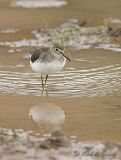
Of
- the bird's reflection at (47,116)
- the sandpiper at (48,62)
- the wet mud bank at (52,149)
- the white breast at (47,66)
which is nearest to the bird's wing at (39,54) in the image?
the sandpiper at (48,62)

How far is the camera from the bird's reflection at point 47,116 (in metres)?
6.62

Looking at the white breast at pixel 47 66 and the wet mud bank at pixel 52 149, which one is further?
the white breast at pixel 47 66

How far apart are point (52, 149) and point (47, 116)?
6.15 ft

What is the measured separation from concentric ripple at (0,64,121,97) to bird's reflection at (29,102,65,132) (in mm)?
757

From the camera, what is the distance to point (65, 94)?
8.31 metres

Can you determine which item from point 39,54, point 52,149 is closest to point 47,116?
point 52,149

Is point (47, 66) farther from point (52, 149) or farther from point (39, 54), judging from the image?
point (52, 149)

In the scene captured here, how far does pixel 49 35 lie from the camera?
1339 cm

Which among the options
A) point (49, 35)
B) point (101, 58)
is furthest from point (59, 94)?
point (49, 35)

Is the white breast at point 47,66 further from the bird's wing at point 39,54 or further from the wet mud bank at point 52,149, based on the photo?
the wet mud bank at point 52,149

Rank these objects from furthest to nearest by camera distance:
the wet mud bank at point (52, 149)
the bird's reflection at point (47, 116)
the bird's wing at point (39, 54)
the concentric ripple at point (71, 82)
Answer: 1. the bird's wing at point (39, 54)
2. the concentric ripple at point (71, 82)
3. the bird's reflection at point (47, 116)
4. the wet mud bank at point (52, 149)

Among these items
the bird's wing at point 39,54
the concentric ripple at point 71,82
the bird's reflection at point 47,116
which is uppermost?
the bird's wing at point 39,54

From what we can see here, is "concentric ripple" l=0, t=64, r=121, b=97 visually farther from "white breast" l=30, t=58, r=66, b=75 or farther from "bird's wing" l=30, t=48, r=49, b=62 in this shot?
"bird's wing" l=30, t=48, r=49, b=62

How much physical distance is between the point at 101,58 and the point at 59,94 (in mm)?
3036
